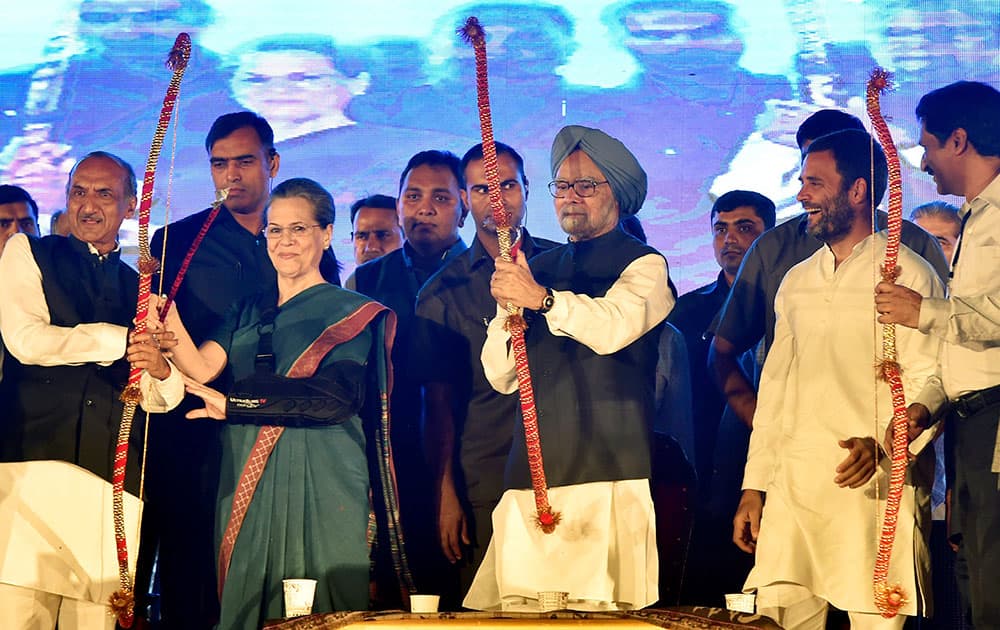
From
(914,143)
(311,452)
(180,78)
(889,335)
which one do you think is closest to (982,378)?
(889,335)

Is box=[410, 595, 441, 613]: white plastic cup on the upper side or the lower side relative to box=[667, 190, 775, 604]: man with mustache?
lower

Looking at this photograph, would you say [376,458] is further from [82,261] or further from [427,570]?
[82,261]

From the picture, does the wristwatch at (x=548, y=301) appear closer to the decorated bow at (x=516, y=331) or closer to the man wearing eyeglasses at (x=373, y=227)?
the decorated bow at (x=516, y=331)

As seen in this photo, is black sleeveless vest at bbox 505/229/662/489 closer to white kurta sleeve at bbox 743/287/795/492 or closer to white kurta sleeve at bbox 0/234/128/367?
white kurta sleeve at bbox 743/287/795/492

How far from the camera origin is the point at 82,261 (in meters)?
6.59

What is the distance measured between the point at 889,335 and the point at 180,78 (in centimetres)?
343

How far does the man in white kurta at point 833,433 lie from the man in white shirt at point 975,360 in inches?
3.6

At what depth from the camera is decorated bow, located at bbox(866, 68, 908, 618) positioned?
6.05m

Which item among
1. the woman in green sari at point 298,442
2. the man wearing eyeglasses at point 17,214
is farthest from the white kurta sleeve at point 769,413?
the man wearing eyeglasses at point 17,214

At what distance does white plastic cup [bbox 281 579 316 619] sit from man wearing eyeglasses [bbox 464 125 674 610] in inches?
33.6

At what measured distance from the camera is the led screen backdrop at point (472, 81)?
6723 mm

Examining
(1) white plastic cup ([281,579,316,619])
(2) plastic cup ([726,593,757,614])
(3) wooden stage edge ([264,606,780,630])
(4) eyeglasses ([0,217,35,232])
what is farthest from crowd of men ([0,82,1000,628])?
(3) wooden stage edge ([264,606,780,630])

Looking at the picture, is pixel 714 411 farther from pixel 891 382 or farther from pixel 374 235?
pixel 374 235

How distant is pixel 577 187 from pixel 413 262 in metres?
0.85
